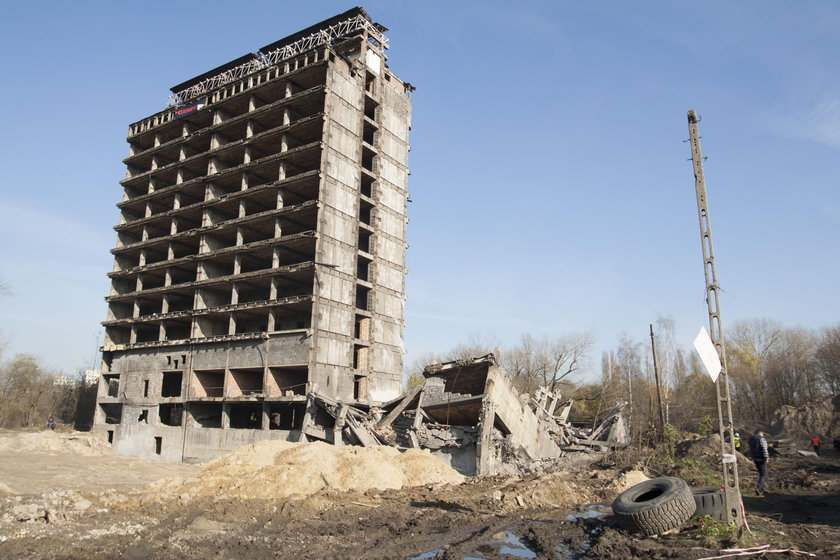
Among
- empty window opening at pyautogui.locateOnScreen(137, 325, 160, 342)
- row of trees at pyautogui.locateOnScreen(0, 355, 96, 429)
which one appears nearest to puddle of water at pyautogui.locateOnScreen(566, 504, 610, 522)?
empty window opening at pyautogui.locateOnScreen(137, 325, 160, 342)

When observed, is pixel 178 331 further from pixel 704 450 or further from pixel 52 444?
pixel 704 450

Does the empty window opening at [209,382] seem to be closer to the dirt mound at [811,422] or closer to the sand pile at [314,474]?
the sand pile at [314,474]

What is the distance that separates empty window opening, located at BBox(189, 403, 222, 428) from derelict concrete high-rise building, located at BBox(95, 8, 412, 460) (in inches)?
3.5

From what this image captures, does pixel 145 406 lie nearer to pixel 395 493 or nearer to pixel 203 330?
pixel 203 330

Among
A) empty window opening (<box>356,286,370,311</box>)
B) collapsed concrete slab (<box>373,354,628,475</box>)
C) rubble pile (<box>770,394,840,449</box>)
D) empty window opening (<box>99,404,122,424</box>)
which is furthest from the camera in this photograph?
empty window opening (<box>99,404,122,424</box>)

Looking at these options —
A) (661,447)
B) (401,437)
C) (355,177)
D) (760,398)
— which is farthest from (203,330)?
(760,398)

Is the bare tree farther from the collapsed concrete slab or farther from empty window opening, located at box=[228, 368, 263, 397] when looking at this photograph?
empty window opening, located at box=[228, 368, 263, 397]

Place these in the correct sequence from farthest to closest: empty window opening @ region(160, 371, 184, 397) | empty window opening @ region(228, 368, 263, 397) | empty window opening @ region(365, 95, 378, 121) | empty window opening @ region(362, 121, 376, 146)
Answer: empty window opening @ region(160, 371, 184, 397) → empty window opening @ region(365, 95, 378, 121) → empty window opening @ region(362, 121, 376, 146) → empty window opening @ region(228, 368, 263, 397)

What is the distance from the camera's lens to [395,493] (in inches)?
719

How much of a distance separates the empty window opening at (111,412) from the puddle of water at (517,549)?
1760 inches

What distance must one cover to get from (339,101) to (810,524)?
37.1 meters

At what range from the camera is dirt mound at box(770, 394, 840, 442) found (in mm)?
43062

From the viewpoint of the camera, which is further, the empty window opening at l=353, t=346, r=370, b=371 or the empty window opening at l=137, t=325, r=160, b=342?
the empty window opening at l=137, t=325, r=160, b=342

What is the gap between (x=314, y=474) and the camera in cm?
1931
